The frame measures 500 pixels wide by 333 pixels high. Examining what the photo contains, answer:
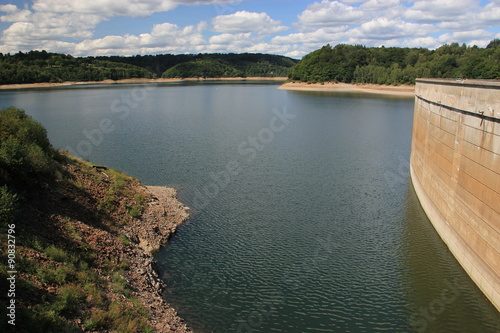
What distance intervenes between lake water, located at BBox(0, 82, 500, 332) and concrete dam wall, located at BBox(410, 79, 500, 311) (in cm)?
108

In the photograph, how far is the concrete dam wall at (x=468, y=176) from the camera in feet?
48.7

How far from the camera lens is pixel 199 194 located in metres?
27.4

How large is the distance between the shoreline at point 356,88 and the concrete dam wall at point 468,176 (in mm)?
96199

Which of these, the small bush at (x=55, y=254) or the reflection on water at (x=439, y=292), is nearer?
the small bush at (x=55, y=254)

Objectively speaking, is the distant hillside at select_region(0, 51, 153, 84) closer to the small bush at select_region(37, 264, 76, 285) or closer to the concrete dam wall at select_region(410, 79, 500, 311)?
the small bush at select_region(37, 264, 76, 285)

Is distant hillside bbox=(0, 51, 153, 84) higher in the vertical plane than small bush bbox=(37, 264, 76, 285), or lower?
higher

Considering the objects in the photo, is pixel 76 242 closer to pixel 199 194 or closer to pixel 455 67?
pixel 199 194

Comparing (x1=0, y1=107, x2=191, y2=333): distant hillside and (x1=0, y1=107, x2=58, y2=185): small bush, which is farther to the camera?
(x1=0, y1=107, x2=58, y2=185): small bush

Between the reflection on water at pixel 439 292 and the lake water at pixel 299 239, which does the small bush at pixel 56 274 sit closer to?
the lake water at pixel 299 239

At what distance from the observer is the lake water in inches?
577

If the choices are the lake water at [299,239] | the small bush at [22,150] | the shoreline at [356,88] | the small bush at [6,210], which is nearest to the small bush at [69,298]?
the small bush at [6,210]

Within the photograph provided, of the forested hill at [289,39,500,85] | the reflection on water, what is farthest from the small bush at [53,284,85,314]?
the forested hill at [289,39,500,85]

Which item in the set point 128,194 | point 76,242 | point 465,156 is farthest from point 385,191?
point 76,242

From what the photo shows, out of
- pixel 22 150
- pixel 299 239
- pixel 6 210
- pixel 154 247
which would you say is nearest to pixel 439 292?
pixel 299 239
